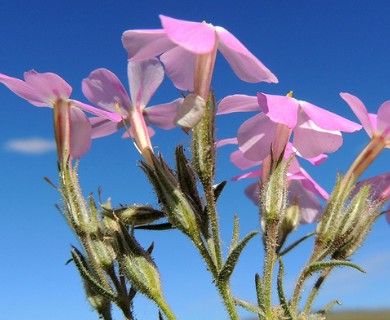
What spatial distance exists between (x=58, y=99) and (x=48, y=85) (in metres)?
0.13

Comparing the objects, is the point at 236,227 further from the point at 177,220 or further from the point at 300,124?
Answer: the point at 300,124

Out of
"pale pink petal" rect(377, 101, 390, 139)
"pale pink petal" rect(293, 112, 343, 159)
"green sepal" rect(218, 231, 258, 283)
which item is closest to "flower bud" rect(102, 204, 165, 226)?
"green sepal" rect(218, 231, 258, 283)

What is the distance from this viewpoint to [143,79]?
9.81 feet

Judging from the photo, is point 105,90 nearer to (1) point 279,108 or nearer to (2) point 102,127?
(2) point 102,127

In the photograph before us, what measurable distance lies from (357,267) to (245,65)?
93cm

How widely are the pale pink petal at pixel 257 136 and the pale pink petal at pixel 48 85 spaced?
0.83m

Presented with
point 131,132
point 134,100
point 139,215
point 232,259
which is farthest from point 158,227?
point 134,100

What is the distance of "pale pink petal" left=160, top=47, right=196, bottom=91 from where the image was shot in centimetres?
270

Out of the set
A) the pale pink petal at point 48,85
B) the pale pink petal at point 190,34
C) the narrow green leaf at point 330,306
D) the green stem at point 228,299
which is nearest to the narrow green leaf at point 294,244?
the narrow green leaf at point 330,306

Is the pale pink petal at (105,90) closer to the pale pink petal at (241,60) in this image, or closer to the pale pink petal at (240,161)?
the pale pink petal at (241,60)

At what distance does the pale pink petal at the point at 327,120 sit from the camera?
2.64m

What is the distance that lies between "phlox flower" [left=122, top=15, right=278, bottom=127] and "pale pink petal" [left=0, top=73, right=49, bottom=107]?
64 cm

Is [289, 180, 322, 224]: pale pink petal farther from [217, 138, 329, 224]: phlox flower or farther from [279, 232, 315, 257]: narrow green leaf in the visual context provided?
[279, 232, 315, 257]: narrow green leaf

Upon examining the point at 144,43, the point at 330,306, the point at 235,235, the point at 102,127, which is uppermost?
the point at 102,127
